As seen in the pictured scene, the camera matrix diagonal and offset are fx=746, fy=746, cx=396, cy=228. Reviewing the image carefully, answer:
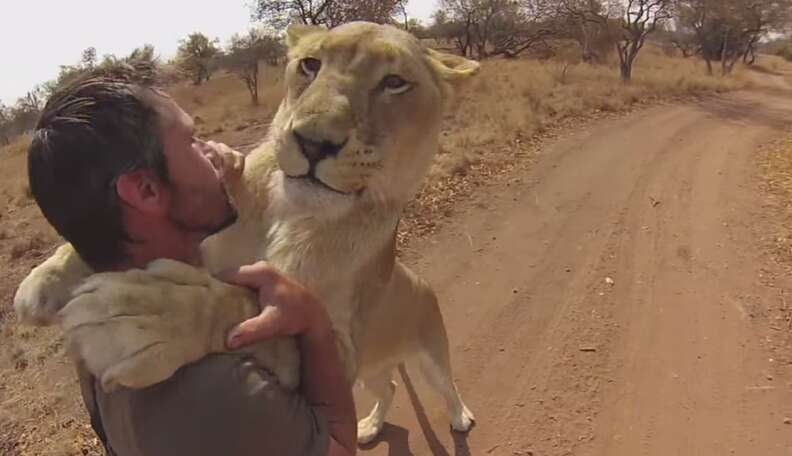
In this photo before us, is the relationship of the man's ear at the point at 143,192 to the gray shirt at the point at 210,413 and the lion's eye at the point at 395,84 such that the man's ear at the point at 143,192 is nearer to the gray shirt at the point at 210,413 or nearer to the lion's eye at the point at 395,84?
the gray shirt at the point at 210,413

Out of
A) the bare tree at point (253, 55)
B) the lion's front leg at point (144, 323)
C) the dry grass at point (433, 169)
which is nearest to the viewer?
the lion's front leg at point (144, 323)

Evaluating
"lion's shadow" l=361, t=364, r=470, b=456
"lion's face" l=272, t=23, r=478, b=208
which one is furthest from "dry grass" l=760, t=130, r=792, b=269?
"lion's face" l=272, t=23, r=478, b=208

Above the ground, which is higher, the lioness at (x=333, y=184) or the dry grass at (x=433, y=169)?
the lioness at (x=333, y=184)

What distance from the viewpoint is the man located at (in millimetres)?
1253

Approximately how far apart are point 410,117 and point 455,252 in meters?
4.47

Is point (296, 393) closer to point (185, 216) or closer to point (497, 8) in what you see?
point (185, 216)

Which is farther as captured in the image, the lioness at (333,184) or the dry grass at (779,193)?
the dry grass at (779,193)

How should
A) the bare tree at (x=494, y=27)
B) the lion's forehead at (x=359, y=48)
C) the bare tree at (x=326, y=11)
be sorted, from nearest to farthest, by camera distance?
the lion's forehead at (x=359, y=48) < the bare tree at (x=326, y=11) < the bare tree at (x=494, y=27)

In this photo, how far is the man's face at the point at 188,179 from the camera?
134 cm

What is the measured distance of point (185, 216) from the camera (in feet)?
4.57

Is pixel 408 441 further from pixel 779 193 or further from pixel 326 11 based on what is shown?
pixel 326 11

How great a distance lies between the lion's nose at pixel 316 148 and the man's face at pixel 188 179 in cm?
61

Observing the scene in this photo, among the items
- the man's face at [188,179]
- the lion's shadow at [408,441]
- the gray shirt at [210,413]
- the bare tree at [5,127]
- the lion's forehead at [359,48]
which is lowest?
the bare tree at [5,127]

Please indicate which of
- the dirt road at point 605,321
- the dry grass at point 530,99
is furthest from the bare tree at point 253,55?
the dirt road at point 605,321
